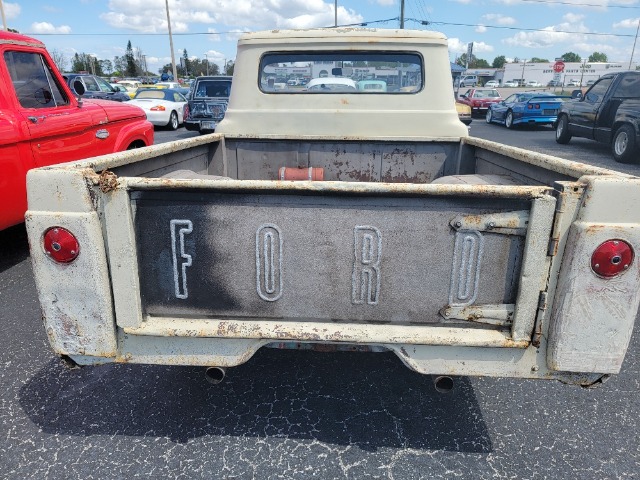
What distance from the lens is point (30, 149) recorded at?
13.4 feet

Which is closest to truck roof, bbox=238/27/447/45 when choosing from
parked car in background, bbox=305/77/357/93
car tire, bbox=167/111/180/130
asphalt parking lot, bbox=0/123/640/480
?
parked car in background, bbox=305/77/357/93

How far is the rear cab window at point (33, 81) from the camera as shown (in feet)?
13.8

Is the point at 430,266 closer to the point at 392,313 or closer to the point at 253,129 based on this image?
the point at 392,313

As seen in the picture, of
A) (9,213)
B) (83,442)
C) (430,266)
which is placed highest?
(430,266)

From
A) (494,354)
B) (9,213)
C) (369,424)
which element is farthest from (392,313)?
(9,213)

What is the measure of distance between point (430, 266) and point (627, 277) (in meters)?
0.70

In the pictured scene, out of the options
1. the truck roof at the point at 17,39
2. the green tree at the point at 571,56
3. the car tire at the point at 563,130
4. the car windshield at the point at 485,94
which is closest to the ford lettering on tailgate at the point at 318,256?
the truck roof at the point at 17,39

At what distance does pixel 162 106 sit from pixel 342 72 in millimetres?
12189

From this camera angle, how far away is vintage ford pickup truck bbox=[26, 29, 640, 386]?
1681 mm

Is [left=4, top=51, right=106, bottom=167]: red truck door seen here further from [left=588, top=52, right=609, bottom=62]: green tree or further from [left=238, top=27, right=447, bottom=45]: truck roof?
[left=588, top=52, right=609, bottom=62]: green tree

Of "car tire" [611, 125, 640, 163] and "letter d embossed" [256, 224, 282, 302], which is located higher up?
"letter d embossed" [256, 224, 282, 302]

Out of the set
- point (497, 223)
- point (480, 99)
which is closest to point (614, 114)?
point (497, 223)

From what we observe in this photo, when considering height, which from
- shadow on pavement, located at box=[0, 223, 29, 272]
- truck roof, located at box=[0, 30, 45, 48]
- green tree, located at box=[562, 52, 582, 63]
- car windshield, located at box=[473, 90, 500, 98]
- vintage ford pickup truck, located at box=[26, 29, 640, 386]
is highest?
green tree, located at box=[562, 52, 582, 63]

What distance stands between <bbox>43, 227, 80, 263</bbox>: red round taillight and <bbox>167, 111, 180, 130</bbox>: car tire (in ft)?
46.2
